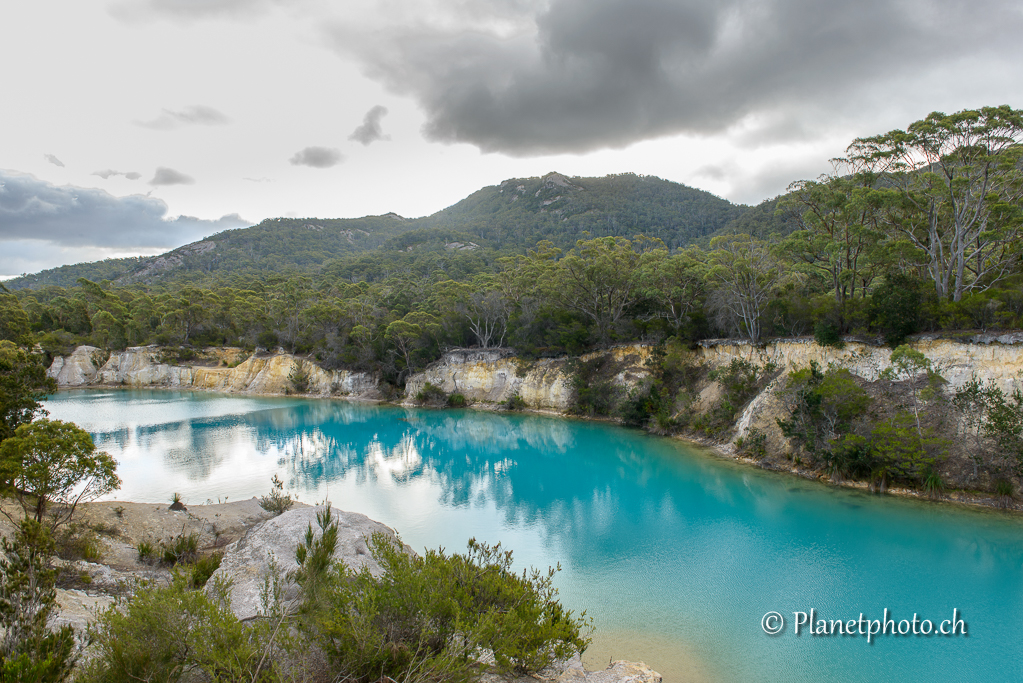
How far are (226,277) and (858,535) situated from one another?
8671 centimetres

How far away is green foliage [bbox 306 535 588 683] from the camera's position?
5.34m

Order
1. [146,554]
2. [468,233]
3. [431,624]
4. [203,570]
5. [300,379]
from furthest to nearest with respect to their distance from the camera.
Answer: [468,233] < [300,379] < [146,554] < [203,570] < [431,624]

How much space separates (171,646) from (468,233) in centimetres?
9981

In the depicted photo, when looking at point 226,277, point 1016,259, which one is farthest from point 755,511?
point 226,277

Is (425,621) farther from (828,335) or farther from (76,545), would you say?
(828,335)

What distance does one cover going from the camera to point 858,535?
43.6 ft

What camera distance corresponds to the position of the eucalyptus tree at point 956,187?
1681 centimetres

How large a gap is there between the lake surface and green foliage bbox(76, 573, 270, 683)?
17.7ft

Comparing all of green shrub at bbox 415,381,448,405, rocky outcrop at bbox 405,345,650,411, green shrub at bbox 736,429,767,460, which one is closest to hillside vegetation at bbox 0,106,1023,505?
rocky outcrop at bbox 405,345,650,411

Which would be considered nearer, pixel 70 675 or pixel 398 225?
pixel 70 675

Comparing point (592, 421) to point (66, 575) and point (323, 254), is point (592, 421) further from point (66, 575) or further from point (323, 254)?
point (323, 254)

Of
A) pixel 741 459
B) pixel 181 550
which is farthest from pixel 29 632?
pixel 741 459

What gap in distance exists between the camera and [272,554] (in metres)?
7.86

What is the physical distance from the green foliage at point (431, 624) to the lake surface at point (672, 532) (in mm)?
2368
